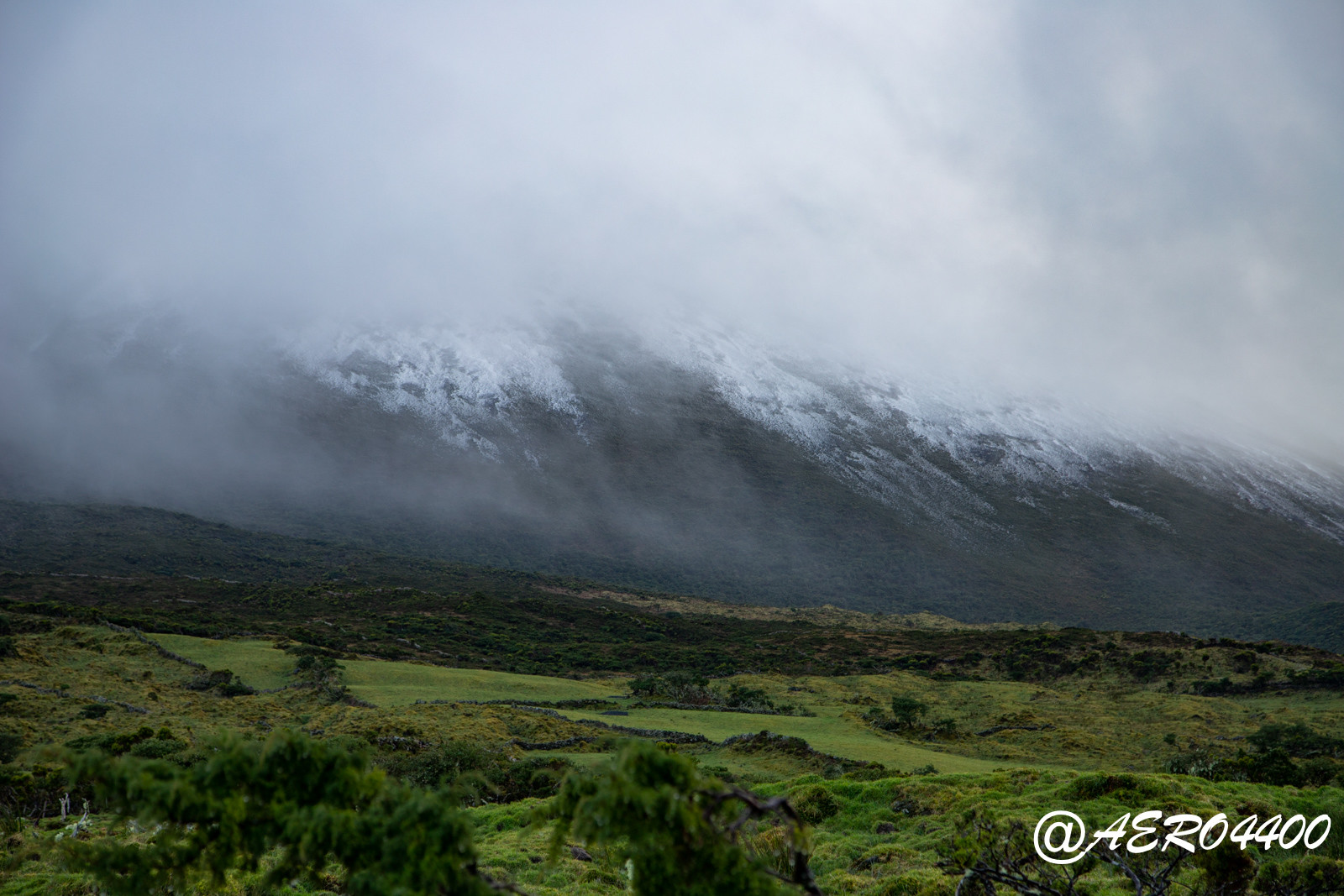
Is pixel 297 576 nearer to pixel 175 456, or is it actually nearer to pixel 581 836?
pixel 581 836

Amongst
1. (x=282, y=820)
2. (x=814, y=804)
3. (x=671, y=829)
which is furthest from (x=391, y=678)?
(x=671, y=829)

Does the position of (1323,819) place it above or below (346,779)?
below

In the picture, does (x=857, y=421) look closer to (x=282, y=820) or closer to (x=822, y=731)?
(x=822, y=731)

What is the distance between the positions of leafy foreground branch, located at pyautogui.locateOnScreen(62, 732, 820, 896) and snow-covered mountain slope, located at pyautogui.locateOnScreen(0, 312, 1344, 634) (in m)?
77.7

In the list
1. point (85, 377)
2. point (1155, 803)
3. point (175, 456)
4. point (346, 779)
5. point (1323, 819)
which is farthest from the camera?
point (85, 377)

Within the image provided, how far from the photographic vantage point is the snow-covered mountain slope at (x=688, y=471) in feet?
292

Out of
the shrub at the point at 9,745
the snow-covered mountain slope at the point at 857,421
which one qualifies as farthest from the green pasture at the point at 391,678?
the snow-covered mountain slope at the point at 857,421

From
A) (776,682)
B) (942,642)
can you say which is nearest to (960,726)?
(776,682)

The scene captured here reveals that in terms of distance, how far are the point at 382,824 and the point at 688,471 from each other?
121 metres

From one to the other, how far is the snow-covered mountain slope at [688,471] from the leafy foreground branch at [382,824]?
7771cm

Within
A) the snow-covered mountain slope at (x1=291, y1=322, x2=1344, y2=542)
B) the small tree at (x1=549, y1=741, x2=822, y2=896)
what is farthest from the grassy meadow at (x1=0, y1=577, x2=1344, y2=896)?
the snow-covered mountain slope at (x1=291, y1=322, x2=1344, y2=542)

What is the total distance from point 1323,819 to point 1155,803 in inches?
69.5

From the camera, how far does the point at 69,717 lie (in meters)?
15.9

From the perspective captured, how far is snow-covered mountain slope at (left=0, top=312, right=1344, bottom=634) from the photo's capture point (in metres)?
89.1
